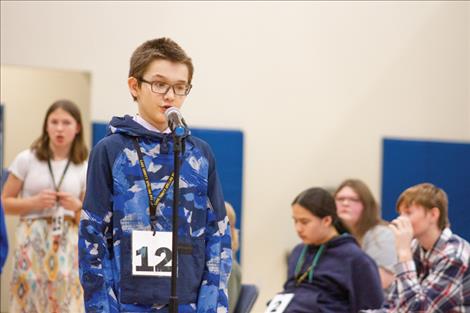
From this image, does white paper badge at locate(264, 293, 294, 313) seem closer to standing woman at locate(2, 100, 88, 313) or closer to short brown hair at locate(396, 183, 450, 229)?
short brown hair at locate(396, 183, 450, 229)

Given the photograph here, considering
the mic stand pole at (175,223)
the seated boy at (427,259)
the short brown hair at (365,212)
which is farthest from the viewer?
the short brown hair at (365,212)

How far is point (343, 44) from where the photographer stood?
629 cm

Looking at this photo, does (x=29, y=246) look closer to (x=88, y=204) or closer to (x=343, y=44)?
(x=88, y=204)

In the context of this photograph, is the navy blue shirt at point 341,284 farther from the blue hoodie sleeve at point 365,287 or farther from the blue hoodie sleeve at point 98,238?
the blue hoodie sleeve at point 98,238

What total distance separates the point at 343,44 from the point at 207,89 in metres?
1.05

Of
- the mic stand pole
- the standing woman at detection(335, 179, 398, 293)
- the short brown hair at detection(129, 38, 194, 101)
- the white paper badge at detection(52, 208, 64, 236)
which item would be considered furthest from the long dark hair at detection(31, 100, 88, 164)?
the mic stand pole

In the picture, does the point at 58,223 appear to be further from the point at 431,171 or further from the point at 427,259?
the point at 431,171

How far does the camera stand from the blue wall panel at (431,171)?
4.86 m

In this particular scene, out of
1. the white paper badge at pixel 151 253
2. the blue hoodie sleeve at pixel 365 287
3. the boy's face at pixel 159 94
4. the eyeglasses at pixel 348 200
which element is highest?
the boy's face at pixel 159 94

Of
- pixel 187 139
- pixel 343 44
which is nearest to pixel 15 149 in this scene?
pixel 343 44

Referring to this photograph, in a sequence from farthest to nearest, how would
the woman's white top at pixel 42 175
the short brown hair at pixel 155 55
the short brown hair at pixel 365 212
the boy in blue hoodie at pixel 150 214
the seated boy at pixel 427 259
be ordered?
1. the short brown hair at pixel 365 212
2. the woman's white top at pixel 42 175
3. the seated boy at pixel 427 259
4. the short brown hair at pixel 155 55
5. the boy in blue hoodie at pixel 150 214

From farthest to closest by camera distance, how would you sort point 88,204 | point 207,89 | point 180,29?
point 207,89 → point 180,29 → point 88,204

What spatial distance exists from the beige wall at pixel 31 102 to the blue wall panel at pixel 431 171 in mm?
2199

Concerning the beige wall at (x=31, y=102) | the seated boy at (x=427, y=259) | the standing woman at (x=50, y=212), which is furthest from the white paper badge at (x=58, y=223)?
the seated boy at (x=427, y=259)
